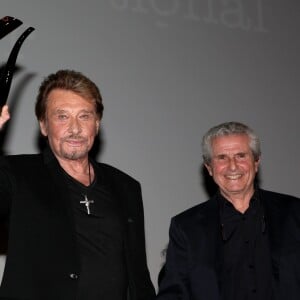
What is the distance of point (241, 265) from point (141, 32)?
163cm

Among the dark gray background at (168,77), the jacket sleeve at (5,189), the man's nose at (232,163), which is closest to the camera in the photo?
the jacket sleeve at (5,189)

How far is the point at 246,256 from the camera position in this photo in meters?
2.46

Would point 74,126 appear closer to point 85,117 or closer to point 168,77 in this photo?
point 85,117

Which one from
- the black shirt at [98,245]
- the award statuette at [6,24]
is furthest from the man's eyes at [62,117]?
the award statuette at [6,24]

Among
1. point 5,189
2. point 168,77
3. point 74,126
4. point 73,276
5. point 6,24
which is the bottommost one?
point 73,276

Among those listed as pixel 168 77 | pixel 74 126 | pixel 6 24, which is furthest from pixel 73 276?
pixel 168 77

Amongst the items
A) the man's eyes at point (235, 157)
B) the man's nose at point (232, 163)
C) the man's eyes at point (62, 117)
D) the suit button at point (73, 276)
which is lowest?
the suit button at point (73, 276)

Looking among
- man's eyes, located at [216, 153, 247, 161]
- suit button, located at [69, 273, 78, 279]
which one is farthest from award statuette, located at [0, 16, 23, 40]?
man's eyes, located at [216, 153, 247, 161]

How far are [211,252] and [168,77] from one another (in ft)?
4.61

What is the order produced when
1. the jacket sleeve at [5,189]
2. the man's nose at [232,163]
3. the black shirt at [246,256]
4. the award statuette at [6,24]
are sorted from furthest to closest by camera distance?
the man's nose at [232,163] → the black shirt at [246,256] → the jacket sleeve at [5,189] → the award statuette at [6,24]

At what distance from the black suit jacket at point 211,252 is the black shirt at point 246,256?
1.0 inches

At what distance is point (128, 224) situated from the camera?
2541 mm

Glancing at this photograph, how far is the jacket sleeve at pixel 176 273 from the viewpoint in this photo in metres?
2.50

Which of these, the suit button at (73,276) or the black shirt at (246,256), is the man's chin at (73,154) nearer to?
the suit button at (73,276)
